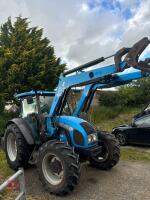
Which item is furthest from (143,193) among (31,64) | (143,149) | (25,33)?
(25,33)

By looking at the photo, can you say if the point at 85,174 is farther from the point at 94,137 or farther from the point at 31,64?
the point at 31,64

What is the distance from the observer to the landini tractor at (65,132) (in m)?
5.93

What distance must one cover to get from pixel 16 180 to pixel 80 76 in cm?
324

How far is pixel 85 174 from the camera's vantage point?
7.46 meters

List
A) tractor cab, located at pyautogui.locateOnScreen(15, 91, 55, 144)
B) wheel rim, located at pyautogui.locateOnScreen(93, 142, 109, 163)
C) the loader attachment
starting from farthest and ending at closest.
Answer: wheel rim, located at pyautogui.locateOnScreen(93, 142, 109, 163) < tractor cab, located at pyautogui.locateOnScreen(15, 91, 55, 144) < the loader attachment

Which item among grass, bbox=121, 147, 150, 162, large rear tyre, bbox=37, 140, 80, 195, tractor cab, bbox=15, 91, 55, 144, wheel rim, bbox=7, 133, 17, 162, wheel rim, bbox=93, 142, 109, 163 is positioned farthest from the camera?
grass, bbox=121, 147, 150, 162

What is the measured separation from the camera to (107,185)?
6570 mm

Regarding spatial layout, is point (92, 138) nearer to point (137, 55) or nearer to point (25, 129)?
point (25, 129)

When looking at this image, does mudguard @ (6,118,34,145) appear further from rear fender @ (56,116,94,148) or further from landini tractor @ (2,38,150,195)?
rear fender @ (56,116,94,148)

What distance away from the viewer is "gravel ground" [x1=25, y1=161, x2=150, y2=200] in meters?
5.96

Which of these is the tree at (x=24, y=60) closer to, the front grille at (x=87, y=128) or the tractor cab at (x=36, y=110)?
the tractor cab at (x=36, y=110)

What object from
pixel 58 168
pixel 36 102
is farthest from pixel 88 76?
pixel 58 168

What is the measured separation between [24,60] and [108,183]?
12.0 metres

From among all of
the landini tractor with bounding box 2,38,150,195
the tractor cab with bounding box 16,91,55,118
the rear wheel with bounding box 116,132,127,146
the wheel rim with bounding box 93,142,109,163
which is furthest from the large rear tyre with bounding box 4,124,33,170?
the rear wheel with bounding box 116,132,127,146
